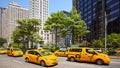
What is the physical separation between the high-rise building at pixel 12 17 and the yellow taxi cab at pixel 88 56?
157704 mm

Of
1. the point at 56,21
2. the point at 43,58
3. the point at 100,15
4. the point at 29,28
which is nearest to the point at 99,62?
the point at 43,58

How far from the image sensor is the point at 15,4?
187 metres

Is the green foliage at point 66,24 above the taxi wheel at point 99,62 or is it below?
above

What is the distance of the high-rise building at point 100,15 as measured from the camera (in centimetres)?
8562

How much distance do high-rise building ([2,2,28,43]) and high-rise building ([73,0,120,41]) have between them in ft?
218

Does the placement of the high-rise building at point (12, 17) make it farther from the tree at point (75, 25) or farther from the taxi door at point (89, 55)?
the taxi door at point (89, 55)

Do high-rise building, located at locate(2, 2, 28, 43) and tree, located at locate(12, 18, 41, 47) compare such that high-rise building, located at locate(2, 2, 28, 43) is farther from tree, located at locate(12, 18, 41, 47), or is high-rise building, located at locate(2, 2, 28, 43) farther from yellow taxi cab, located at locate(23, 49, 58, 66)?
A: yellow taxi cab, located at locate(23, 49, 58, 66)

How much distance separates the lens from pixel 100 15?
10375 centimetres

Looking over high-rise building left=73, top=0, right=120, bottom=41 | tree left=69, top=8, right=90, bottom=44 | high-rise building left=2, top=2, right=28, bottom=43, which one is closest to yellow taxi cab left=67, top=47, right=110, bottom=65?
tree left=69, top=8, right=90, bottom=44

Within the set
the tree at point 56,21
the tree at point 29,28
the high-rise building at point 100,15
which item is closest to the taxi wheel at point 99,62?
the tree at point 56,21

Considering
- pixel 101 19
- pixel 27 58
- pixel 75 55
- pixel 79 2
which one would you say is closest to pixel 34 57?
pixel 27 58

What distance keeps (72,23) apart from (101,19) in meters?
55.2

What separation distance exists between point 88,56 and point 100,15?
3266 inches

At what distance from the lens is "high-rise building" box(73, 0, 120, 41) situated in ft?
281
